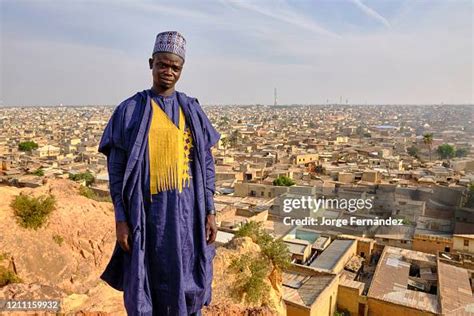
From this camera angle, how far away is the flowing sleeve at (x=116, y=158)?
170 centimetres

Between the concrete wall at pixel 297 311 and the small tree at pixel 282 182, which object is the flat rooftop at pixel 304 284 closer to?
the concrete wall at pixel 297 311

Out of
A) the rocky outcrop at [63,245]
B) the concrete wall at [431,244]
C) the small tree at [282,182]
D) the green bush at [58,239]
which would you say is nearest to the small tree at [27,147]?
the small tree at [282,182]

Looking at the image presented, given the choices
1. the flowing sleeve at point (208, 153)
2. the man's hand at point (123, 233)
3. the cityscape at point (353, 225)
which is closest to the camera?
the man's hand at point (123, 233)

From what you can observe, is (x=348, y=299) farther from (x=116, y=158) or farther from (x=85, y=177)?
(x=85, y=177)

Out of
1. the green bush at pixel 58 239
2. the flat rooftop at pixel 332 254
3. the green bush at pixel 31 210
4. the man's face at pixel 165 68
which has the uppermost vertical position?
the man's face at pixel 165 68

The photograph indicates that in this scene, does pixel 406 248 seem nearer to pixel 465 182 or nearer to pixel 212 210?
pixel 465 182

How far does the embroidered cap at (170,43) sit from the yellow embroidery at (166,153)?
0.26 m

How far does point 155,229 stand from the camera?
5.74 feet

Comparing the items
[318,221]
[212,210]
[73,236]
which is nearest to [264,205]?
[318,221]

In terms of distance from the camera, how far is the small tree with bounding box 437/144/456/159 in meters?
30.6

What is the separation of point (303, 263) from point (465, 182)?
484 inches

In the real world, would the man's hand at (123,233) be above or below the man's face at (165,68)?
below

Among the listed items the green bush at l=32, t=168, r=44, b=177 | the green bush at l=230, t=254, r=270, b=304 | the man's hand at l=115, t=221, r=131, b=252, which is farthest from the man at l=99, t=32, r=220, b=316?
the green bush at l=32, t=168, r=44, b=177

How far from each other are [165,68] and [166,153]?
399 millimetres
